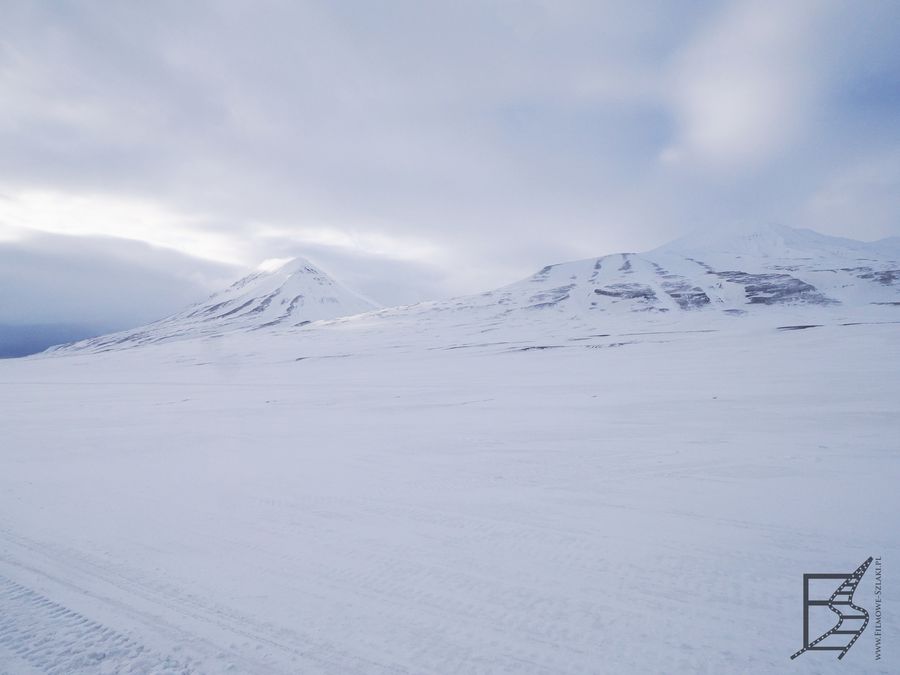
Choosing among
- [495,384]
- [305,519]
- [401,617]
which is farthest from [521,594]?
[495,384]

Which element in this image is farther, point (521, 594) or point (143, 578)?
point (143, 578)

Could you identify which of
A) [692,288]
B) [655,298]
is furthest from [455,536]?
[692,288]

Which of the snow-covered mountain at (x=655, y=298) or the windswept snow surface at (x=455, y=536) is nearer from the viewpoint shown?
the windswept snow surface at (x=455, y=536)

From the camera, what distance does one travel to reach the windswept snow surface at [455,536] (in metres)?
3.42

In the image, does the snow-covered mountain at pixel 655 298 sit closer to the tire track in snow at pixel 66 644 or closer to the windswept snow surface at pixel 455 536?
the windswept snow surface at pixel 455 536

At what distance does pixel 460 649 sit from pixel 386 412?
11.4 meters

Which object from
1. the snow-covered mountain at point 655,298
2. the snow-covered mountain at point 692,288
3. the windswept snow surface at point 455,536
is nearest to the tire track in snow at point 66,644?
the windswept snow surface at point 455,536

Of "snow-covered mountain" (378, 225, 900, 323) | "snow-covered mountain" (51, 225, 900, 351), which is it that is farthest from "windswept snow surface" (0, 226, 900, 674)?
"snow-covered mountain" (378, 225, 900, 323)

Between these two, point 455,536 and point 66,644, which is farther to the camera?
point 455,536

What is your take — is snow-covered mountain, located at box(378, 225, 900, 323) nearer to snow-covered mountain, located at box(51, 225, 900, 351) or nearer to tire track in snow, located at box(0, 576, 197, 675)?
snow-covered mountain, located at box(51, 225, 900, 351)

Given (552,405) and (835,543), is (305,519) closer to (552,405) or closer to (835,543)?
(835,543)

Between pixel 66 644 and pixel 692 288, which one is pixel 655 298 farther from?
pixel 66 644

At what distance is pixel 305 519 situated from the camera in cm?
572

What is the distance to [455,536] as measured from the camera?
5.10 m
